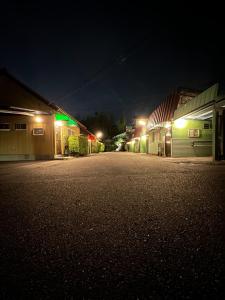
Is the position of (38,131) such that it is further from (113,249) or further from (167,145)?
(113,249)

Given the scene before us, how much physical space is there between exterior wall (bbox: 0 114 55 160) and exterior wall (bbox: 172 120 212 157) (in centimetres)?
1041

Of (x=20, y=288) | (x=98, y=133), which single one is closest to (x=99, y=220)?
(x=20, y=288)

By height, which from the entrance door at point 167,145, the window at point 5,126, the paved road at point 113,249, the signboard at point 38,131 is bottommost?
the paved road at point 113,249

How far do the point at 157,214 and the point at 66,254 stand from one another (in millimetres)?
1272

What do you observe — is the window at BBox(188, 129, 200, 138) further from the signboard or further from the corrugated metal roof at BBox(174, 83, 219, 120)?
the signboard

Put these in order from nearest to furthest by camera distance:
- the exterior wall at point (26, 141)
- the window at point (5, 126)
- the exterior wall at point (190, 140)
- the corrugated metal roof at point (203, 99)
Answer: the corrugated metal roof at point (203, 99), the exterior wall at point (26, 141), the window at point (5, 126), the exterior wall at point (190, 140)

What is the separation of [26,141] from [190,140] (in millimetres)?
13791

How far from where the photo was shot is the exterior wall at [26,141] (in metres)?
14.5

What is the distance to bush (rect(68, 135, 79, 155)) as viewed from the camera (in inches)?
703

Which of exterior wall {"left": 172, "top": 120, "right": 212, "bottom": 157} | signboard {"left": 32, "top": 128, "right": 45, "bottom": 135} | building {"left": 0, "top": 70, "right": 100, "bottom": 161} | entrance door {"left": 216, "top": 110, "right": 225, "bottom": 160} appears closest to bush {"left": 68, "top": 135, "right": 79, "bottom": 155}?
building {"left": 0, "top": 70, "right": 100, "bottom": 161}

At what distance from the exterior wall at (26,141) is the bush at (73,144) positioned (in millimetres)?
3085

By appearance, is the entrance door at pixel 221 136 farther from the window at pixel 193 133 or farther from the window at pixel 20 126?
the window at pixel 20 126

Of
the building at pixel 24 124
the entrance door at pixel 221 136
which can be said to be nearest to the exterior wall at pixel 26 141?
the building at pixel 24 124

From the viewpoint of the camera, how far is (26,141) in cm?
1470
